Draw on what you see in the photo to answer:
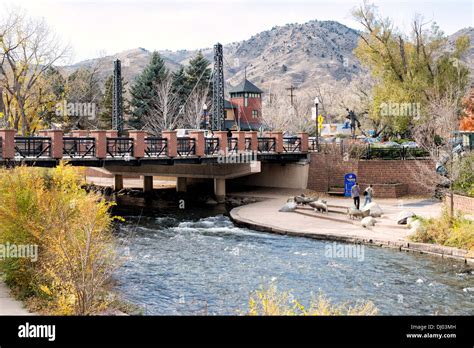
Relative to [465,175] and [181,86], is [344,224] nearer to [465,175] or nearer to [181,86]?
[465,175]

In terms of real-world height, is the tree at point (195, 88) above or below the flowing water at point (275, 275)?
above

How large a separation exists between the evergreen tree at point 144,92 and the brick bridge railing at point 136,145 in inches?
918

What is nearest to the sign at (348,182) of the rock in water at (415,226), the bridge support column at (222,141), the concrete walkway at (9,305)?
the bridge support column at (222,141)

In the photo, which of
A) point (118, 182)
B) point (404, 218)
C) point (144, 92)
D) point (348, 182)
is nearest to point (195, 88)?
point (144, 92)

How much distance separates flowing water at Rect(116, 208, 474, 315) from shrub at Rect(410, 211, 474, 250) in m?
1.21

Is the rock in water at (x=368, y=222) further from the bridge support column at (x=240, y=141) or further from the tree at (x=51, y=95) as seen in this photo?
the tree at (x=51, y=95)

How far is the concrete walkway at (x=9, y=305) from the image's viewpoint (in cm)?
1233

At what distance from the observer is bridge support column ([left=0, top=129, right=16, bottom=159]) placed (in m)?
24.4

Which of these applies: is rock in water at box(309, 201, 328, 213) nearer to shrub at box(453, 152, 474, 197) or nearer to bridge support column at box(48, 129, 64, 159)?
shrub at box(453, 152, 474, 197)

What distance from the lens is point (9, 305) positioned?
513 inches

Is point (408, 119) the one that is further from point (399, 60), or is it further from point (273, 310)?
point (273, 310)

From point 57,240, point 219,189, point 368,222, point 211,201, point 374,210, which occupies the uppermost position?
point 57,240

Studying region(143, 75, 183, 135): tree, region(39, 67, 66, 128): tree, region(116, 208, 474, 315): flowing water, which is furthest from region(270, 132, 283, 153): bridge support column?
region(143, 75, 183, 135): tree

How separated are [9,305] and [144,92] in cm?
4930
